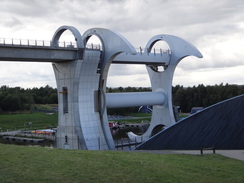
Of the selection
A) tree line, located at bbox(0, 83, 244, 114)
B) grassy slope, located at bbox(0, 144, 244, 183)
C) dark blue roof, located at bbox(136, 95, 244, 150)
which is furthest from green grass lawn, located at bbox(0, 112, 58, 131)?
grassy slope, located at bbox(0, 144, 244, 183)

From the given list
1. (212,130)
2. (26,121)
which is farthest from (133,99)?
(26,121)

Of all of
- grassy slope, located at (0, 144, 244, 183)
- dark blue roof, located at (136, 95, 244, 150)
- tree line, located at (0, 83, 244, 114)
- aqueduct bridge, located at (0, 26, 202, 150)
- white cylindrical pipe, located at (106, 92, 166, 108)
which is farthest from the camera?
tree line, located at (0, 83, 244, 114)

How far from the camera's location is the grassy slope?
8.77 meters

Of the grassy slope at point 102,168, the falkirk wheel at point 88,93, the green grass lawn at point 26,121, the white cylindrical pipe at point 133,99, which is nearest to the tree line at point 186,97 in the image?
the green grass lawn at point 26,121

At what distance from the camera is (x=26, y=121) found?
5875cm

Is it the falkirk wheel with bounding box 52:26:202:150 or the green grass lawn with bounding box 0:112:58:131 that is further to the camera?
the green grass lawn with bounding box 0:112:58:131

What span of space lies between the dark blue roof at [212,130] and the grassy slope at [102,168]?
3.10 m

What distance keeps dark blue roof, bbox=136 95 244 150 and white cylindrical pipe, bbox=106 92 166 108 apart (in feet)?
33.6

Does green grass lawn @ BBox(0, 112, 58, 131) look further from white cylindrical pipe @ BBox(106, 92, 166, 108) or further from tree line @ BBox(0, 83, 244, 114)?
white cylindrical pipe @ BBox(106, 92, 166, 108)

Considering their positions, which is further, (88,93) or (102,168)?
(88,93)

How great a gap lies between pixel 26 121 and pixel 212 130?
47957 millimetres

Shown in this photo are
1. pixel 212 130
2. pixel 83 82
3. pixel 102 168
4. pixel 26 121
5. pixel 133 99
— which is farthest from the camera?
pixel 26 121

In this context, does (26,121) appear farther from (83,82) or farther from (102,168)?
(102,168)

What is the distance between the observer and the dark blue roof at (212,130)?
14.9 meters
